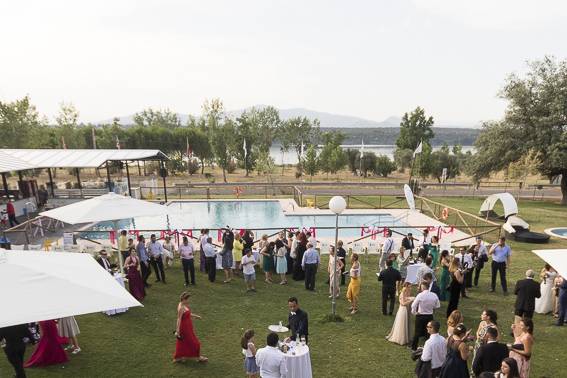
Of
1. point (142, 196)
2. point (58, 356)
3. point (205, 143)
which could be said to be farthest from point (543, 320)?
point (205, 143)

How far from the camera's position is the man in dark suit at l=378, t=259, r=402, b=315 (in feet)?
29.8

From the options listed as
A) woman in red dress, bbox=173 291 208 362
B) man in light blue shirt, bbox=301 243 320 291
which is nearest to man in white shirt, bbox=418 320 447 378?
woman in red dress, bbox=173 291 208 362

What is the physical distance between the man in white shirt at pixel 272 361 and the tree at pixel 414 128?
61543 millimetres

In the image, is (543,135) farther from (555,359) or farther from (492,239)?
(555,359)

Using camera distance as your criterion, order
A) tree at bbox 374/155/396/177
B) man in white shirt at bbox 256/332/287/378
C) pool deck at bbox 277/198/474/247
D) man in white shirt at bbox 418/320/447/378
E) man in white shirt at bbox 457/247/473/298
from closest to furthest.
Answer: man in white shirt at bbox 256/332/287/378 → man in white shirt at bbox 418/320/447/378 → man in white shirt at bbox 457/247/473/298 → pool deck at bbox 277/198/474/247 → tree at bbox 374/155/396/177

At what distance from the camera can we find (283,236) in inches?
500

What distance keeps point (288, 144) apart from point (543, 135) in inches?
1835

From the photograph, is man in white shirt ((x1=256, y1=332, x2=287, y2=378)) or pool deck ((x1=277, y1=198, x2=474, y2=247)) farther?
pool deck ((x1=277, y1=198, x2=474, y2=247))

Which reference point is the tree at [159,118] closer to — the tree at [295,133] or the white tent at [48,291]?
the tree at [295,133]

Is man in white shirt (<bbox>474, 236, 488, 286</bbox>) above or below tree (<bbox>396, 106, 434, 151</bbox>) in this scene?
below

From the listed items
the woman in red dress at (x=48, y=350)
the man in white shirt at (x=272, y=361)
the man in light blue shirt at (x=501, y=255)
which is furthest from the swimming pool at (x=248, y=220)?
the man in white shirt at (x=272, y=361)

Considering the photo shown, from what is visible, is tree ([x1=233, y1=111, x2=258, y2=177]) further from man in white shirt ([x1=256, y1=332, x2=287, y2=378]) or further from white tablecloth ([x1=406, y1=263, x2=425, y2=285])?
man in white shirt ([x1=256, y1=332, x2=287, y2=378])

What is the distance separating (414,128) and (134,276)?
6075 centimetres

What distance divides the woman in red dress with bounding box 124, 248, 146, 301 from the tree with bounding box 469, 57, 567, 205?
94.7 feet
